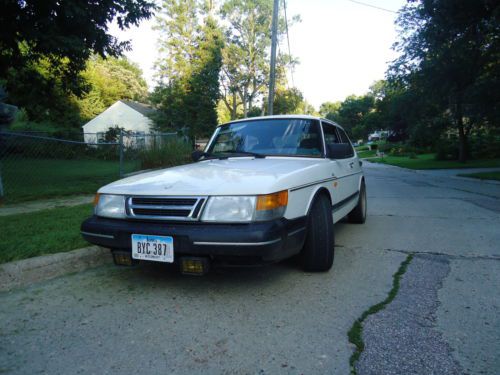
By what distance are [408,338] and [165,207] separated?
1.84 metres

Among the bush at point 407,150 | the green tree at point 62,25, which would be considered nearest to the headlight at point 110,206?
the green tree at point 62,25

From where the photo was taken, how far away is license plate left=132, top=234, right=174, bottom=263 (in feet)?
8.26

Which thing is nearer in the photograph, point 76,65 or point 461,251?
point 461,251

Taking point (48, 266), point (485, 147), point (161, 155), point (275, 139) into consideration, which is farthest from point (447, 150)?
point (48, 266)

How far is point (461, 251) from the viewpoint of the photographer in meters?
3.86

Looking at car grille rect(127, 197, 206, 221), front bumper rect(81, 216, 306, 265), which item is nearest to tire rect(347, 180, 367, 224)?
front bumper rect(81, 216, 306, 265)

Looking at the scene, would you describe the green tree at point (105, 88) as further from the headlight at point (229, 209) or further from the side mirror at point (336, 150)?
the headlight at point (229, 209)

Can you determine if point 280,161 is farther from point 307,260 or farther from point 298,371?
point 298,371

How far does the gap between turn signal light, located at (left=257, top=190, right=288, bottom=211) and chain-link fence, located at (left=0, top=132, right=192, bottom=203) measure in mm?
6340

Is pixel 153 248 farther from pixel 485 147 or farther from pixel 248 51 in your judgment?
pixel 248 51

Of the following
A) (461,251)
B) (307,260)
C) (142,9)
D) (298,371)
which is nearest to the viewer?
(298,371)

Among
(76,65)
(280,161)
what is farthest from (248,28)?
(280,161)

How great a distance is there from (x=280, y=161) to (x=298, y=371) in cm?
206

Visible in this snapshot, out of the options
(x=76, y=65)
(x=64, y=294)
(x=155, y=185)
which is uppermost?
(x=76, y=65)
